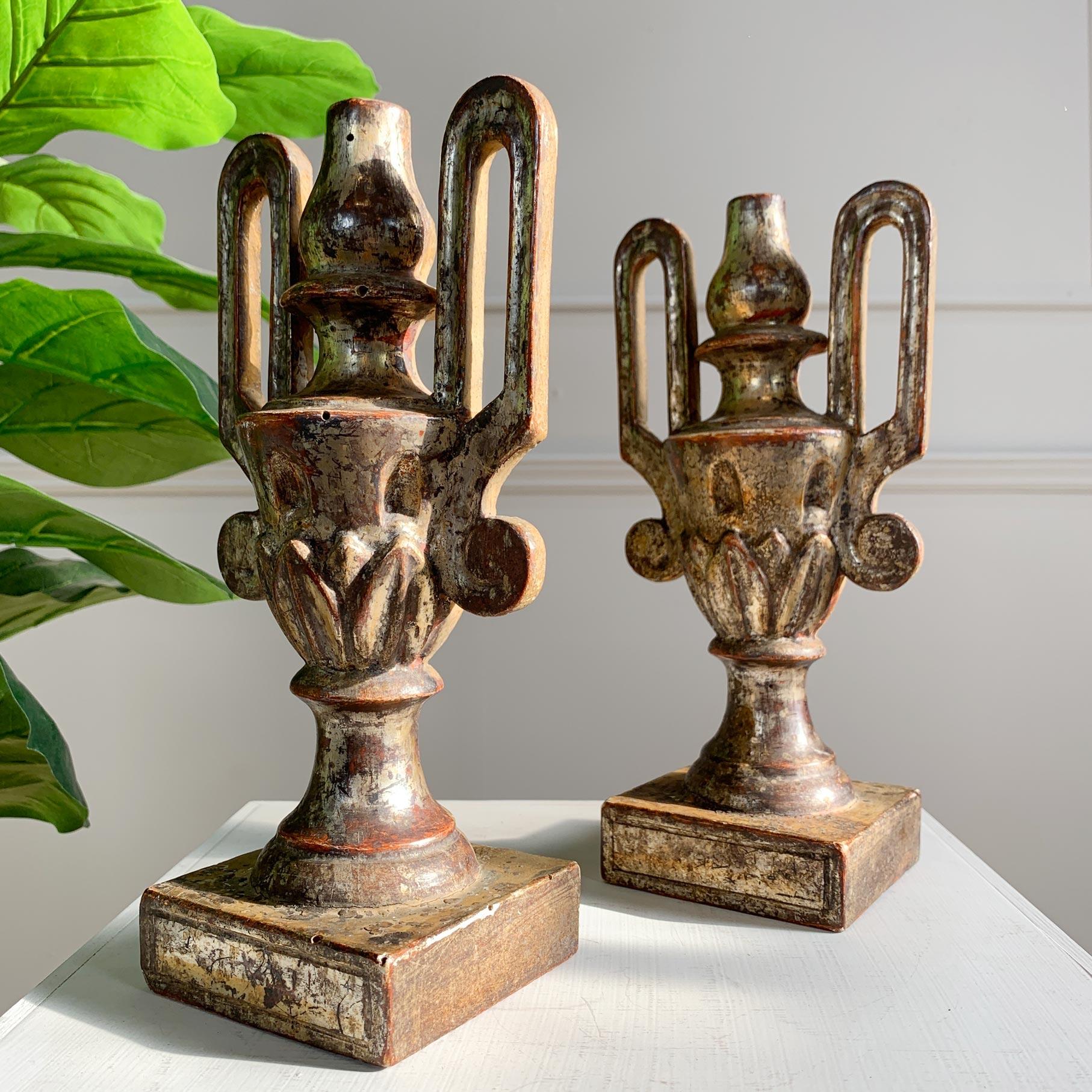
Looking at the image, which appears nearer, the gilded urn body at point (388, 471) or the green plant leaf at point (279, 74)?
the gilded urn body at point (388, 471)

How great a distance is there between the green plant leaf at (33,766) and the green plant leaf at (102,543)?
0.09 metres

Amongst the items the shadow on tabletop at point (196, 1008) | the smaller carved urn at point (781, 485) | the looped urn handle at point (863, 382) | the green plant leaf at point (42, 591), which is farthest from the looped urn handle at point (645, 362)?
the green plant leaf at point (42, 591)

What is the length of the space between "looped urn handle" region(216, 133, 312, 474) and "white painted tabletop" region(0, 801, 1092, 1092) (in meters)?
0.29

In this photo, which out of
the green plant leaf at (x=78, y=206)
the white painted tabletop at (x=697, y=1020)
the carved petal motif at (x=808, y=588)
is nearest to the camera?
the white painted tabletop at (x=697, y=1020)

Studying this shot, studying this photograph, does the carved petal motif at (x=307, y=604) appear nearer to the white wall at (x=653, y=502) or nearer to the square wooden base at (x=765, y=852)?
the square wooden base at (x=765, y=852)

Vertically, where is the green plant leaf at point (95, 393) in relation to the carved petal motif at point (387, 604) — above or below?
above

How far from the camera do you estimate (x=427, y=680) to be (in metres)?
0.54

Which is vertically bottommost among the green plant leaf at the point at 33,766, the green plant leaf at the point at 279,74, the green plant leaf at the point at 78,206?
the green plant leaf at the point at 33,766

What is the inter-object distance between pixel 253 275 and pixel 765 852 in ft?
1.50

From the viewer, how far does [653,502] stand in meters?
Answer: 1.25

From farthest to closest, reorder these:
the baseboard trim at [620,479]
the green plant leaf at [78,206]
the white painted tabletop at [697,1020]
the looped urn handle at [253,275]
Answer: the baseboard trim at [620,479]
the green plant leaf at [78,206]
the looped urn handle at [253,275]
the white painted tabletop at [697,1020]

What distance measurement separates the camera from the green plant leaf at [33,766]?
0.63m

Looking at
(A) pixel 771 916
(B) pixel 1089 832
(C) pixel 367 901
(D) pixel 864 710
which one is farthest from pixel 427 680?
(B) pixel 1089 832

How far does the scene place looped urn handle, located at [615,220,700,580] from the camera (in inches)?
29.2
